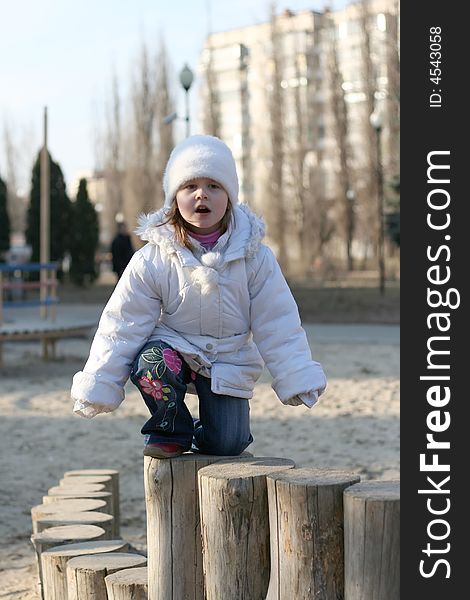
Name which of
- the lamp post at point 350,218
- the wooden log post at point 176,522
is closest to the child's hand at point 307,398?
the wooden log post at point 176,522

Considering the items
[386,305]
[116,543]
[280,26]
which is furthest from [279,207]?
[116,543]

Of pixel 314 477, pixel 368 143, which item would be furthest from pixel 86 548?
pixel 368 143

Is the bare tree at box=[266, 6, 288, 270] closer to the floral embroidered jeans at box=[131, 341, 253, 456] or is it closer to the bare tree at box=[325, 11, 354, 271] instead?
the bare tree at box=[325, 11, 354, 271]

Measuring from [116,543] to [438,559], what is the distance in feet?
5.71

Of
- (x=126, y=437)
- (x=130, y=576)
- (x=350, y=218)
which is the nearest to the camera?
(x=130, y=576)

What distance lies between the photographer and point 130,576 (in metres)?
3.33

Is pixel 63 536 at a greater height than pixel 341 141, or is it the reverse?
pixel 341 141

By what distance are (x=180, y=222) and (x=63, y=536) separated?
1.43 meters

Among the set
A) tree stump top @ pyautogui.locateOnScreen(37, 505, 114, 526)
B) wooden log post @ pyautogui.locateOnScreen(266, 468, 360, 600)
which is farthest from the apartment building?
wooden log post @ pyautogui.locateOnScreen(266, 468, 360, 600)

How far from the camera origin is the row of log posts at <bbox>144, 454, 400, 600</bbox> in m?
2.63

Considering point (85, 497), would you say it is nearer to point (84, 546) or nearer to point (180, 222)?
point (84, 546)

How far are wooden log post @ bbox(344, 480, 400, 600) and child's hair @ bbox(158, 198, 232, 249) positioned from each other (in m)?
0.94

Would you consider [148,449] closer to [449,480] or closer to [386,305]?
[449,480]

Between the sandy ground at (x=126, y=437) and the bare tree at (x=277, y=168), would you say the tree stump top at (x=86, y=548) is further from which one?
the bare tree at (x=277, y=168)
